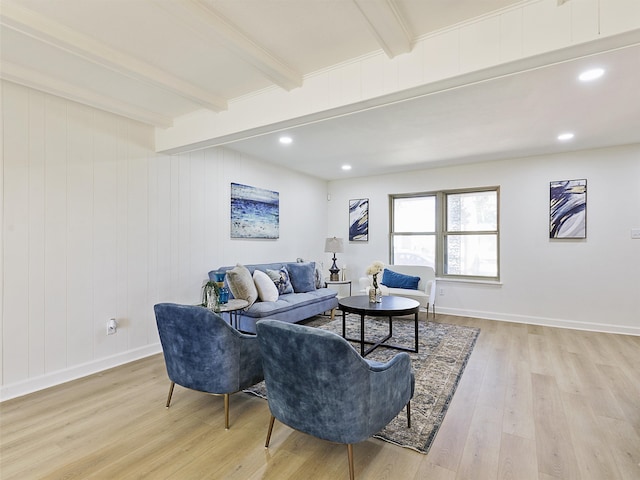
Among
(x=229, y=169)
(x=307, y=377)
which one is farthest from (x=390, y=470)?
(x=229, y=169)

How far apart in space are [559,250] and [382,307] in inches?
126

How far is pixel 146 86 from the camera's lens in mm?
2773

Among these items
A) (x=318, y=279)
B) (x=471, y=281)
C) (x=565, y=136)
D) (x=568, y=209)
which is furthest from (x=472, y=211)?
(x=318, y=279)

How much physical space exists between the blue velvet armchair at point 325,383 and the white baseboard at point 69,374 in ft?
7.58

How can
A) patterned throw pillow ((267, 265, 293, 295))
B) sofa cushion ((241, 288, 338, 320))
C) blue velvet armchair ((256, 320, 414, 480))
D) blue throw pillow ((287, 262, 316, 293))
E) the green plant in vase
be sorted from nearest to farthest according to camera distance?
1. blue velvet armchair ((256, 320, 414, 480))
2. the green plant in vase
3. sofa cushion ((241, 288, 338, 320))
4. patterned throw pillow ((267, 265, 293, 295))
5. blue throw pillow ((287, 262, 316, 293))

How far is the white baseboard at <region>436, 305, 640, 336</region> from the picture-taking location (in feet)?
14.1

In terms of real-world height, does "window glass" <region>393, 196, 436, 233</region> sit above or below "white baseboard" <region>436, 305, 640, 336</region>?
above

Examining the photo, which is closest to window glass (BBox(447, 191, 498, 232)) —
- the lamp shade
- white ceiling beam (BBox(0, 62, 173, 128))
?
the lamp shade

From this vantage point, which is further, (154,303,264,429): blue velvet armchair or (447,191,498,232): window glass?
(447,191,498,232): window glass

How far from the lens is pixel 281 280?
4.54m

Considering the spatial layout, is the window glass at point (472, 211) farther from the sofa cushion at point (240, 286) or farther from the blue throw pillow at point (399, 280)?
the sofa cushion at point (240, 286)

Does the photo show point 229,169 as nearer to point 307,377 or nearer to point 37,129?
point 37,129

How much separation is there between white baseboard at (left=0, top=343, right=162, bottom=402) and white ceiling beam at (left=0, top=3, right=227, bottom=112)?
2.64 meters

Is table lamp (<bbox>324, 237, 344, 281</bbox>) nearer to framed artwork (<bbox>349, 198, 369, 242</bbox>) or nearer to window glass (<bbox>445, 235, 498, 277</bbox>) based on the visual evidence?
framed artwork (<bbox>349, 198, 369, 242</bbox>)
